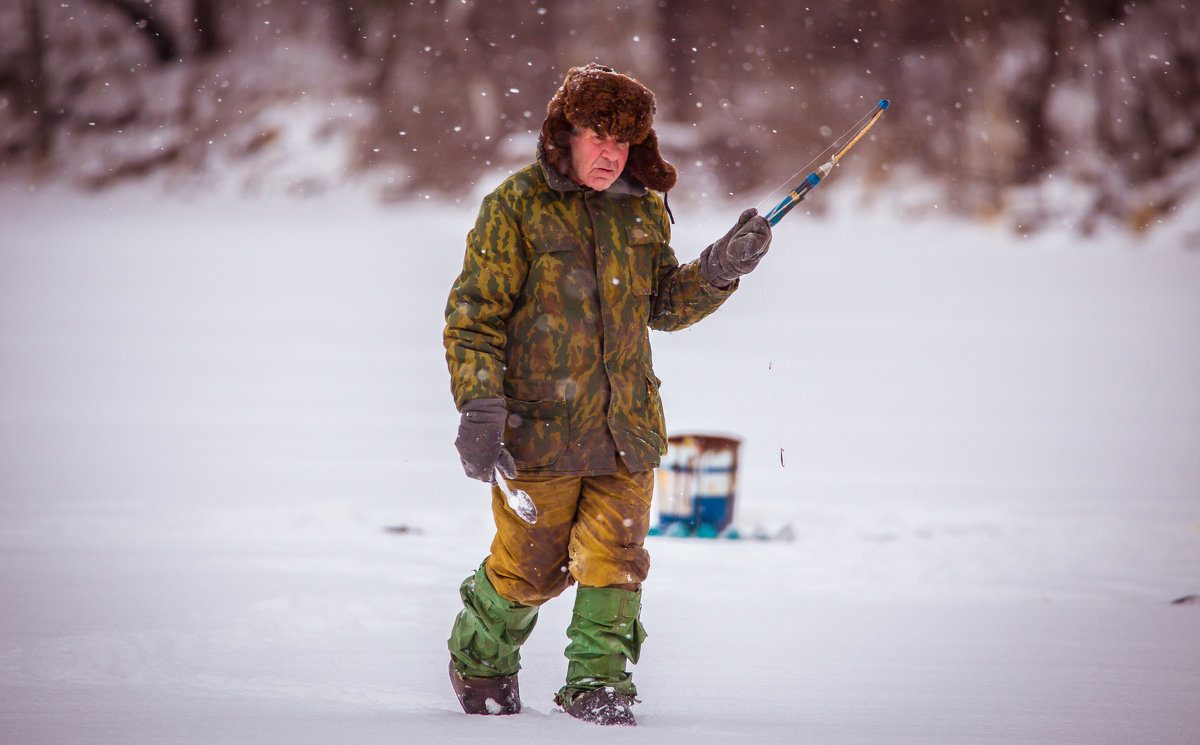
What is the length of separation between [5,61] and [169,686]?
2075 centimetres

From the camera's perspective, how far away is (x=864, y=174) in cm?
1576

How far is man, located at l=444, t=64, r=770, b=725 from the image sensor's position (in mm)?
1832

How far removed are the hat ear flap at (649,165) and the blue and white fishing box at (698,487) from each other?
3.01 meters

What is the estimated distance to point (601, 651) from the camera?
1.81 m

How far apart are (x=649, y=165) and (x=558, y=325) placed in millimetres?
393

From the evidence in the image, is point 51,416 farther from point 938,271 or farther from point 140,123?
point 140,123

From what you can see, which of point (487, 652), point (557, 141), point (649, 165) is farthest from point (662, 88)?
point (487, 652)

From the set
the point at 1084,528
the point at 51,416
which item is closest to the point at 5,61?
the point at 51,416

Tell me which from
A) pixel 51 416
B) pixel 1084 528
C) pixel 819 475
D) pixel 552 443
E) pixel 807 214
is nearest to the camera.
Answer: pixel 552 443

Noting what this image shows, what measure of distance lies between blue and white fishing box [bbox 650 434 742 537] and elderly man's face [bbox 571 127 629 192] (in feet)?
10.3

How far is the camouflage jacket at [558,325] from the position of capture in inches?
72.2

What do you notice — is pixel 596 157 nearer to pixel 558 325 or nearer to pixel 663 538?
pixel 558 325

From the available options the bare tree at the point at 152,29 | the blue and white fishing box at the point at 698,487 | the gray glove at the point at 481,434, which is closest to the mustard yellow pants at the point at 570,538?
the gray glove at the point at 481,434

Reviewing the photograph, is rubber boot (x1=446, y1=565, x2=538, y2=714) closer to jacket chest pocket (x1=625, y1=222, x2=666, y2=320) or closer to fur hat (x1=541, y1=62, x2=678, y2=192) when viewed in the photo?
jacket chest pocket (x1=625, y1=222, x2=666, y2=320)
